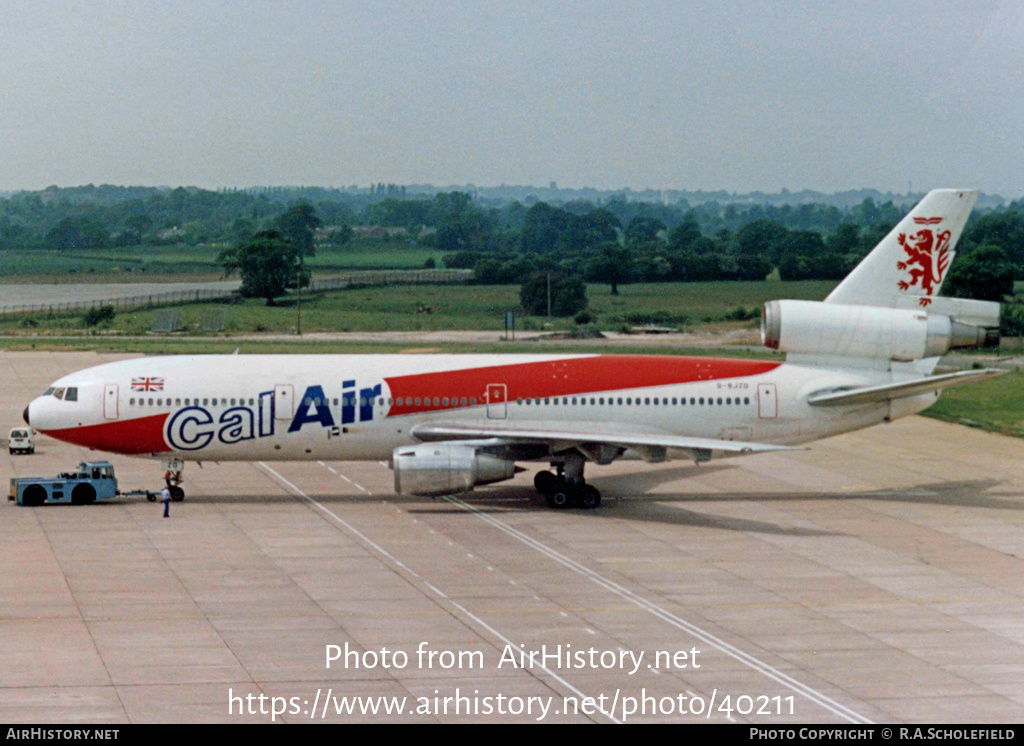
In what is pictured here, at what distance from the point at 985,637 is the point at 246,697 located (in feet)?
55.6

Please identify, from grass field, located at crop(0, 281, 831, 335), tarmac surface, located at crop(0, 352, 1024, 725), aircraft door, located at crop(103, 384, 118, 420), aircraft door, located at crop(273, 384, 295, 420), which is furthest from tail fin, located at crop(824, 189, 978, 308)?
grass field, located at crop(0, 281, 831, 335)

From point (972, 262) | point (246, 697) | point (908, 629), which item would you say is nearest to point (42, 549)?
point (246, 697)

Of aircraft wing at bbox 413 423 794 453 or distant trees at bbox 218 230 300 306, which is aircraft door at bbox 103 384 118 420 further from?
distant trees at bbox 218 230 300 306

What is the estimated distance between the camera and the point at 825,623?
109 feet

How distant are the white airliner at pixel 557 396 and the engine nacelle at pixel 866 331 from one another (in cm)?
5

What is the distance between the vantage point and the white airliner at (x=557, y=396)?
4800 cm

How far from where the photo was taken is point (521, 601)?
35188 mm

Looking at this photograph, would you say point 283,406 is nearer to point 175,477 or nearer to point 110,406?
point 175,477

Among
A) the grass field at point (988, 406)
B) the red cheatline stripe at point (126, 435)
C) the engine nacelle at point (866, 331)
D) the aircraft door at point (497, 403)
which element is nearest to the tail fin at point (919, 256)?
the engine nacelle at point (866, 331)

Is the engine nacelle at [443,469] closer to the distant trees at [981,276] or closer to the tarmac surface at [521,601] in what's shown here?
the tarmac surface at [521,601]

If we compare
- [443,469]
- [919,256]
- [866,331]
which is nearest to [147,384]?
[443,469]

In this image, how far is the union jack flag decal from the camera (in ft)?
158

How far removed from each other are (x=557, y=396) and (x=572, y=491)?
11.3 ft

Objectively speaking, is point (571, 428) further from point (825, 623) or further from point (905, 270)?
point (825, 623)
